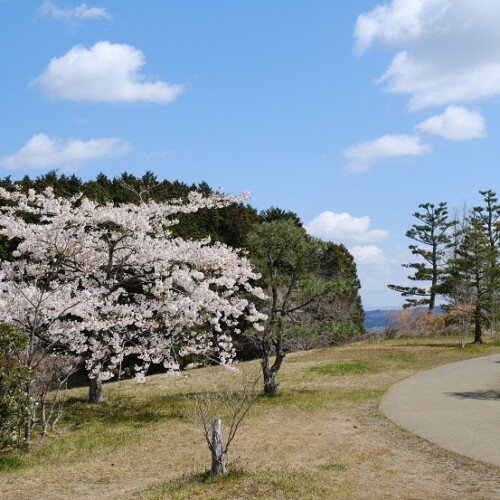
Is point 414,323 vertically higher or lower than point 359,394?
higher

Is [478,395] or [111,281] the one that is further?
[478,395]

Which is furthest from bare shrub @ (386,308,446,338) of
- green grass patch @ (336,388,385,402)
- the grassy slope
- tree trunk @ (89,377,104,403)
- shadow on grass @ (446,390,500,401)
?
tree trunk @ (89,377,104,403)

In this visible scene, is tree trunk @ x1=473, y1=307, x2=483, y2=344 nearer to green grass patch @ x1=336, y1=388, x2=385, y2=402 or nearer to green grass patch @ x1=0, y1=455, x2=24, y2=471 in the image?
green grass patch @ x1=336, y1=388, x2=385, y2=402

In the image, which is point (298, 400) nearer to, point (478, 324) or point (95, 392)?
point (95, 392)

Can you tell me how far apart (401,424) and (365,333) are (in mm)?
25445

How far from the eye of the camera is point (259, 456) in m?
10.6

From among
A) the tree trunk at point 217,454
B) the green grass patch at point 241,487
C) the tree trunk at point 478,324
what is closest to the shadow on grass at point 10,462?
the green grass patch at point 241,487

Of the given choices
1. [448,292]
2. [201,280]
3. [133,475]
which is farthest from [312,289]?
[448,292]

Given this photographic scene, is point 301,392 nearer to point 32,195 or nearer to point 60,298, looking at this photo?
point 60,298

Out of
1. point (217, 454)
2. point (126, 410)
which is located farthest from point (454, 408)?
point (126, 410)

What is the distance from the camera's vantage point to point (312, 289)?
17.0 meters

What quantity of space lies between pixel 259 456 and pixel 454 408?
6454 mm

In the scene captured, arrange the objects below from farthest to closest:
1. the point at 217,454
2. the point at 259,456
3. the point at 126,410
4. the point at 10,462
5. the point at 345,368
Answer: the point at 345,368 < the point at 126,410 < the point at 10,462 < the point at 259,456 < the point at 217,454

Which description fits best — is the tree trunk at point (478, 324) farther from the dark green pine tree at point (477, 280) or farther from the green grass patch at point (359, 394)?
the green grass patch at point (359, 394)
